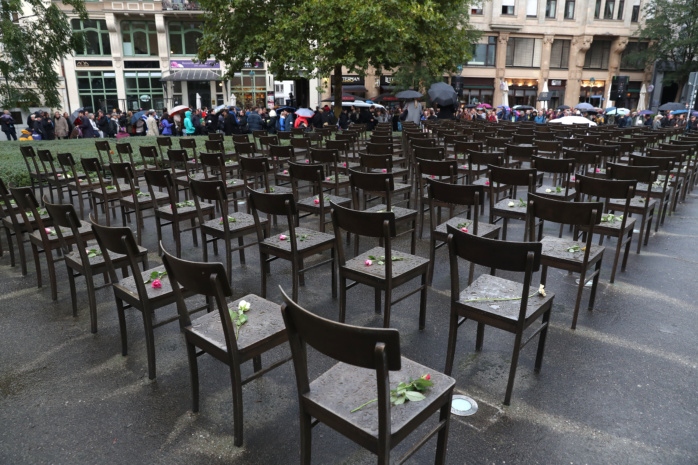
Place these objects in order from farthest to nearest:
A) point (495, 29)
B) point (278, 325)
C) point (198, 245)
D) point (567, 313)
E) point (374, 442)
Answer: point (495, 29), point (198, 245), point (567, 313), point (278, 325), point (374, 442)

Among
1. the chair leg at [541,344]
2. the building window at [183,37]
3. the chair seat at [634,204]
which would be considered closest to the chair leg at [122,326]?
the chair leg at [541,344]

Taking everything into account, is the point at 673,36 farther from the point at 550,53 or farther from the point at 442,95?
the point at 442,95

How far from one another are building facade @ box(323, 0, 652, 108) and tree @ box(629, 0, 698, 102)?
6.45 feet

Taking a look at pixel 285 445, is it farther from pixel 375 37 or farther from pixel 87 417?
pixel 375 37

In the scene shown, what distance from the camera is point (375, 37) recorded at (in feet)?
52.4

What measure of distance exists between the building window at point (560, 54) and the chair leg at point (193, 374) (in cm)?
4647

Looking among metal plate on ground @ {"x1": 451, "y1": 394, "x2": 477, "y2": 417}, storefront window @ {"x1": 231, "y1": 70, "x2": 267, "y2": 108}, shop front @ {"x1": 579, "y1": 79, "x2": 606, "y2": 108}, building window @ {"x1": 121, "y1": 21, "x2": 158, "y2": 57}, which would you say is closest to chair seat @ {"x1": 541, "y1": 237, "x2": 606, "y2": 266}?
metal plate on ground @ {"x1": 451, "y1": 394, "x2": 477, "y2": 417}

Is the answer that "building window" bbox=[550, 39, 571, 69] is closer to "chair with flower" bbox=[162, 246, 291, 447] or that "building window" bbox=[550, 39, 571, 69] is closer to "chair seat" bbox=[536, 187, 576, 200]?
"chair seat" bbox=[536, 187, 576, 200]

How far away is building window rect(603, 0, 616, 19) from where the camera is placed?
41.3 meters

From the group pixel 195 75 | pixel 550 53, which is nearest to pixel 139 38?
pixel 195 75

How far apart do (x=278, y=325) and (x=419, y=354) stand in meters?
1.26

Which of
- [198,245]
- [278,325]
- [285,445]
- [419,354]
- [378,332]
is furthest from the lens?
[198,245]

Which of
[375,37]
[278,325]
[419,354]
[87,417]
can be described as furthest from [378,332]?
[375,37]

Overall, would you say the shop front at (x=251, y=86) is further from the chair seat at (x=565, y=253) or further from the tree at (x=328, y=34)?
the chair seat at (x=565, y=253)
